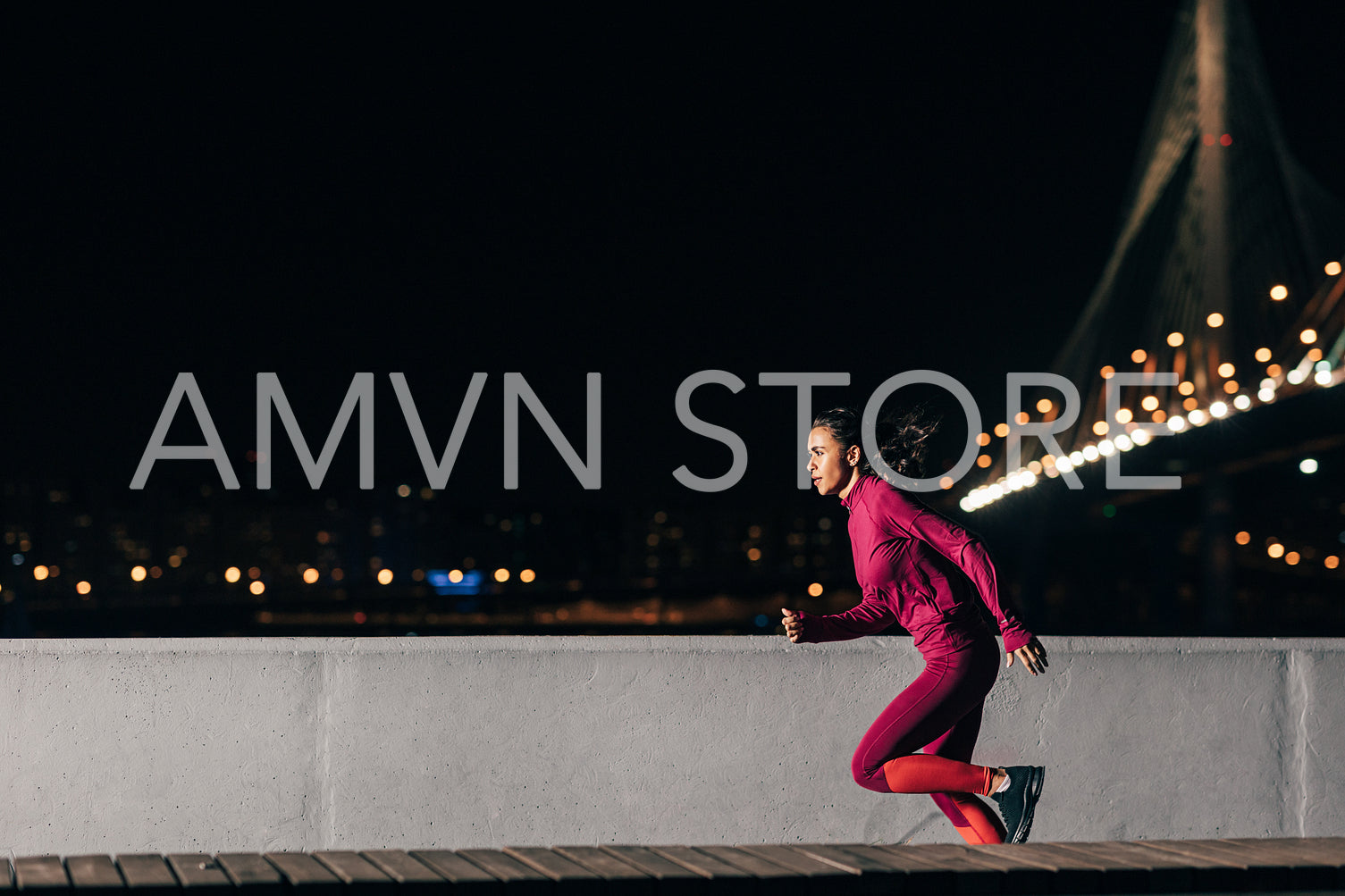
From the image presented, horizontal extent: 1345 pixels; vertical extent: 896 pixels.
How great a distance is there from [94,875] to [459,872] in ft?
3.15

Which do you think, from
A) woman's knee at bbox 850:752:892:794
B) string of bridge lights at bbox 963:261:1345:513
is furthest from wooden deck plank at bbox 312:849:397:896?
string of bridge lights at bbox 963:261:1345:513

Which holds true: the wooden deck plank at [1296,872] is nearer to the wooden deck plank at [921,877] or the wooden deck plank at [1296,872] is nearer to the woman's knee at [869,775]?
the wooden deck plank at [921,877]

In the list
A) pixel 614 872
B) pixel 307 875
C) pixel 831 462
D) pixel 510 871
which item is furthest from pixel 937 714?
pixel 307 875

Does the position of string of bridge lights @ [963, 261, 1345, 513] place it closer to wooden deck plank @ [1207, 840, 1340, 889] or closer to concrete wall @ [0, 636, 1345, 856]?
concrete wall @ [0, 636, 1345, 856]

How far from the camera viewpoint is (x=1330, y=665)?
5230 millimetres

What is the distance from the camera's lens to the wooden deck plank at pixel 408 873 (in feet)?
13.2

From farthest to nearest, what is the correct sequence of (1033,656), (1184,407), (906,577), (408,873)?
(1184,407), (906,577), (1033,656), (408,873)

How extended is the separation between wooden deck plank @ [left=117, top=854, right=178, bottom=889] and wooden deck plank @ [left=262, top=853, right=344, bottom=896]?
0.29 m

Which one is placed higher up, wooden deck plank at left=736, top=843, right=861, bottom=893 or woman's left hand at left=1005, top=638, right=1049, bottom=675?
woman's left hand at left=1005, top=638, right=1049, bottom=675

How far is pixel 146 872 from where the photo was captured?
412 centimetres

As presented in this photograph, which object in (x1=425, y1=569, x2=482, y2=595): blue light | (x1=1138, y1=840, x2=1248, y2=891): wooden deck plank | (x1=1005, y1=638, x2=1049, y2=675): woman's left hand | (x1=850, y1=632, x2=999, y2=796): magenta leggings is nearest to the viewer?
(x1=1138, y1=840, x2=1248, y2=891): wooden deck plank

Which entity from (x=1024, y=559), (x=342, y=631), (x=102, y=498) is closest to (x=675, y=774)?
(x=1024, y=559)

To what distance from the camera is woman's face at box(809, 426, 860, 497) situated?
4793mm

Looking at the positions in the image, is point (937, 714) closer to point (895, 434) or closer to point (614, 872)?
point (895, 434)
